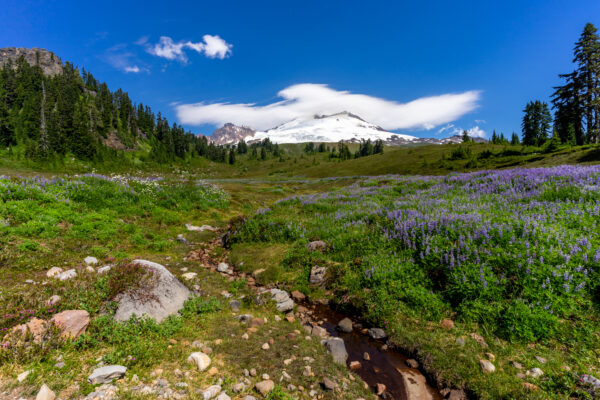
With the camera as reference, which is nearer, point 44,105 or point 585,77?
point 585,77

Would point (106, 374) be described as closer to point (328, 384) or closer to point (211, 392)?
point (211, 392)

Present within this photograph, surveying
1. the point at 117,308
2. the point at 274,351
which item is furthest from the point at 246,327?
the point at 117,308

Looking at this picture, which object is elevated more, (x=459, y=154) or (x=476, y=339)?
(x=459, y=154)

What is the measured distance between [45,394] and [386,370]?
5156mm

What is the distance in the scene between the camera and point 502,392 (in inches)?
153

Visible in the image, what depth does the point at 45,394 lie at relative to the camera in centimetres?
298

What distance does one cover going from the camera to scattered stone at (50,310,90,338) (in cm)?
413

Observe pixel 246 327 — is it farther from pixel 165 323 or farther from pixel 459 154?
pixel 459 154

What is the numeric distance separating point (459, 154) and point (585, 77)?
24833 mm

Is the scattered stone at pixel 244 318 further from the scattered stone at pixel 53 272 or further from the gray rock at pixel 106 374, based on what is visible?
the scattered stone at pixel 53 272

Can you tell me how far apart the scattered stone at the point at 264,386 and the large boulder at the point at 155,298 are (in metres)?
2.65

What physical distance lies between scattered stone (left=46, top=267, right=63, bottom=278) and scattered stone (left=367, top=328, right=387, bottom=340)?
7790 mm

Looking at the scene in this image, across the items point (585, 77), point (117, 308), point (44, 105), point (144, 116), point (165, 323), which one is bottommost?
point (165, 323)

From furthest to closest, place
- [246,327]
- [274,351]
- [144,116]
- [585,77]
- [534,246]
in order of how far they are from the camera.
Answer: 1. [144,116]
2. [585,77]
3. [534,246]
4. [246,327]
5. [274,351]
